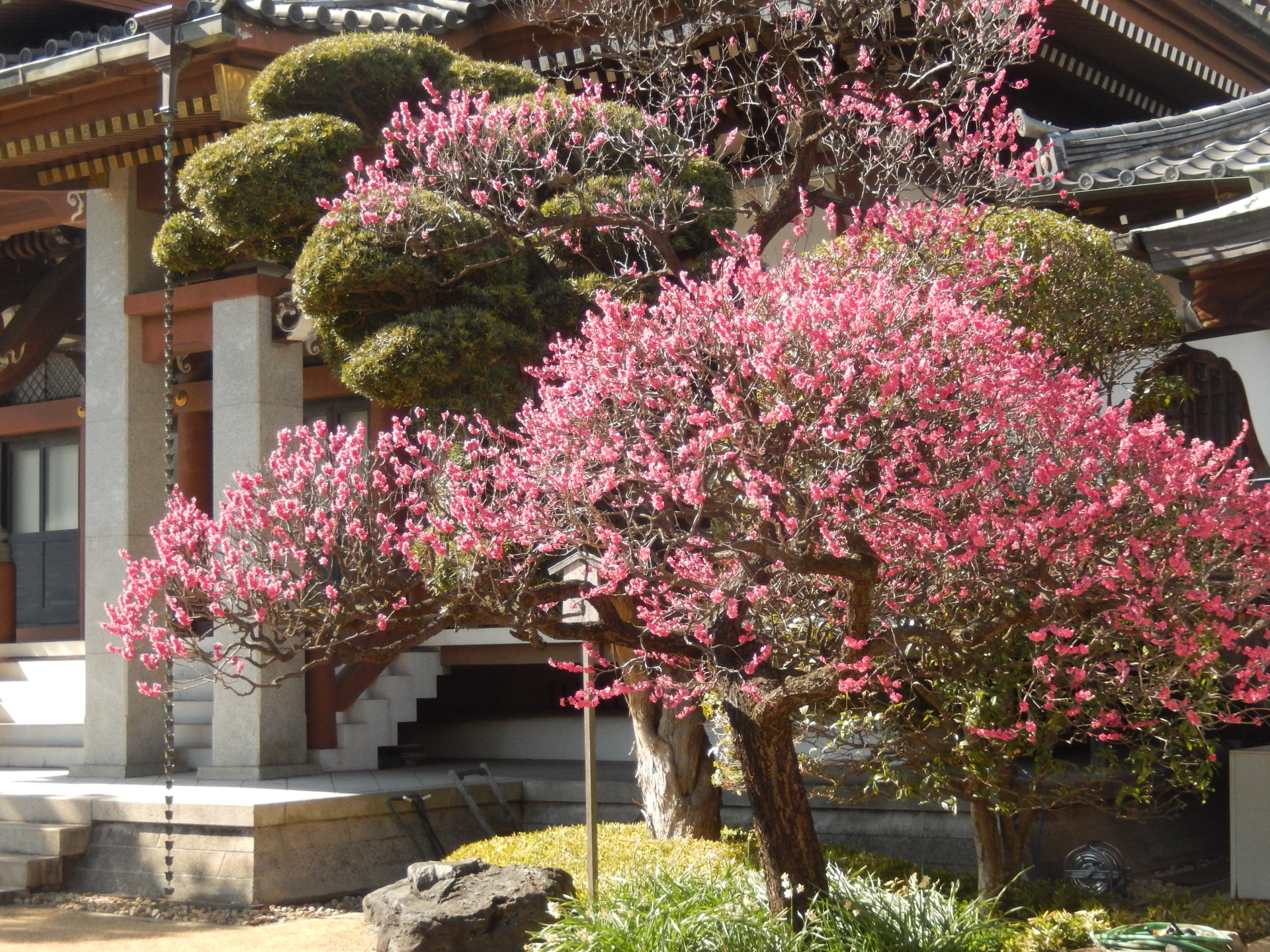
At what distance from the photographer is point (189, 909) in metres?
9.29

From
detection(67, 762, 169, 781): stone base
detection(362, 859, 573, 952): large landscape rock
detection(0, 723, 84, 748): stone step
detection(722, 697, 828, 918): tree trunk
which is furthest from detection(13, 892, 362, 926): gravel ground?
detection(722, 697, 828, 918): tree trunk

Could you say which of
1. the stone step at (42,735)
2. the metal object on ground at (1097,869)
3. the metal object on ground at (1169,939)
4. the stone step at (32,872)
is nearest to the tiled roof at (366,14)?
the stone step at (32,872)

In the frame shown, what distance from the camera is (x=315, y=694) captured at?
11453mm

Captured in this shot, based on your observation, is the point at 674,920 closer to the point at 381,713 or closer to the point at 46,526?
the point at 381,713

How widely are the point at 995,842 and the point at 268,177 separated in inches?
231

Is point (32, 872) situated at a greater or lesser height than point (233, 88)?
lesser

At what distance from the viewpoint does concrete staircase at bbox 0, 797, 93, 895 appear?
987 cm

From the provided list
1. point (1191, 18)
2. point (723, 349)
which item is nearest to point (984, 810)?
point (723, 349)

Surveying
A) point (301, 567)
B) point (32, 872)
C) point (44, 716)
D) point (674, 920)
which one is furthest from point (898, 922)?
point (44, 716)

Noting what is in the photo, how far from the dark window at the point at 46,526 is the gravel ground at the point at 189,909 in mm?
7154

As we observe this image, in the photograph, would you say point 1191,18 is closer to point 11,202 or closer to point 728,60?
point 728,60

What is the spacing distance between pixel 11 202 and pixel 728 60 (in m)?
6.94

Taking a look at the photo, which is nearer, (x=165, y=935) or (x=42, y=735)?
(x=165, y=935)

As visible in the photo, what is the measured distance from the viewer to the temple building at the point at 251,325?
368 inches
